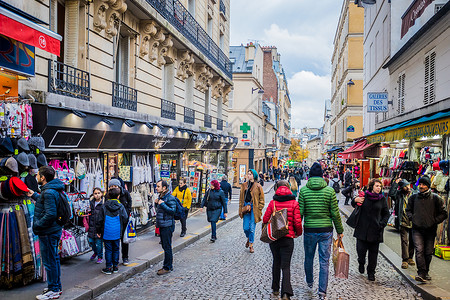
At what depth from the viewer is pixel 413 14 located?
13.4 meters

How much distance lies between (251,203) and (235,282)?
108 inches

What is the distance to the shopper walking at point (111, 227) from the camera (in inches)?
283

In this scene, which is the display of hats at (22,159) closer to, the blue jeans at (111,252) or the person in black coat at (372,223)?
the blue jeans at (111,252)

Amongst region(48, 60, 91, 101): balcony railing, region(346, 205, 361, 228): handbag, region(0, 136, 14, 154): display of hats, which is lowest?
region(346, 205, 361, 228): handbag

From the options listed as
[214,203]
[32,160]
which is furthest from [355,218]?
[32,160]

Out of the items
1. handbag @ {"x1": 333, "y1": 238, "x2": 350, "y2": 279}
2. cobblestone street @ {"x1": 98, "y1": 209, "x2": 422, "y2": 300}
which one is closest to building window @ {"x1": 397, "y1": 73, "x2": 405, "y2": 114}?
cobblestone street @ {"x1": 98, "y1": 209, "x2": 422, "y2": 300}

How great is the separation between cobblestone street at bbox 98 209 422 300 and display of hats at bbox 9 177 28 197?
2031 millimetres

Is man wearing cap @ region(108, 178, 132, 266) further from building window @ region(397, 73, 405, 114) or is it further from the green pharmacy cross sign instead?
the green pharmacy cross sign

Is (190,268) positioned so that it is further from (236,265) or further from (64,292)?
(64,292)

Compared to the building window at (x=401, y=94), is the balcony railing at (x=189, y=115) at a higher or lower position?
lower

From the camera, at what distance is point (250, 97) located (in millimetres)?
36219

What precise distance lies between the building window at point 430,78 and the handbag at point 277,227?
789 cm

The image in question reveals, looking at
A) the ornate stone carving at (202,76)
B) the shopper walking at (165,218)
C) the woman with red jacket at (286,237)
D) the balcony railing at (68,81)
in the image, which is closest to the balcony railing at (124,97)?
the balcony railing at (68,81)

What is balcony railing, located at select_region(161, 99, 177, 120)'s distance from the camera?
46.7 ft
